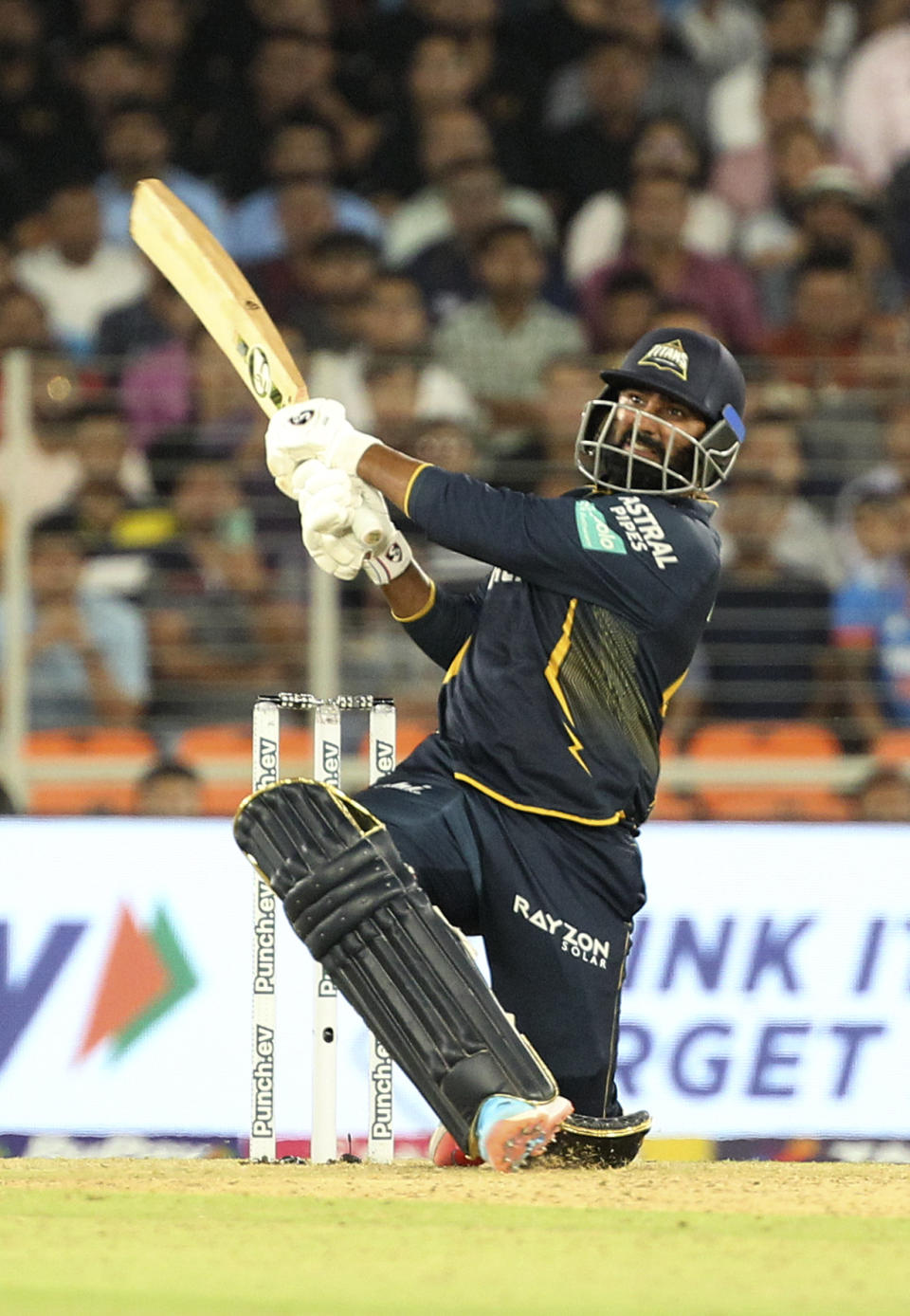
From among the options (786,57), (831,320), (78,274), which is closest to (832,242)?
(831,320)

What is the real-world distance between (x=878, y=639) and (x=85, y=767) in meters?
2.96

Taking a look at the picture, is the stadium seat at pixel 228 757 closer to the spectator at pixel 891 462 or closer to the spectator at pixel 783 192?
the spectator at pixel 891 462

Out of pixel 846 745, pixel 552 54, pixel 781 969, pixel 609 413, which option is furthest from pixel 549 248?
pixel 609 413

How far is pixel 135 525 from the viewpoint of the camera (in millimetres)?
8438

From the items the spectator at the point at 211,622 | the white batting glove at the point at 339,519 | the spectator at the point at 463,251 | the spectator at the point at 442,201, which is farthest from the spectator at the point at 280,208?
the white batting glove at the point at 339,519

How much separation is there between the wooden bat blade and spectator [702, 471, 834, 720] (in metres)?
2.95

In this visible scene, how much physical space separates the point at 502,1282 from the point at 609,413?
2.33 metres

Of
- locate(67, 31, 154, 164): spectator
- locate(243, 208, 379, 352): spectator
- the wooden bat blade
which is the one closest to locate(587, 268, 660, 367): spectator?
locate(243, 208, 379, 352): spectator

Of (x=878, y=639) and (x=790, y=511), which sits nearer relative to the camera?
(x=878, y=639)

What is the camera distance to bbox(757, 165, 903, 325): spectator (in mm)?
9539

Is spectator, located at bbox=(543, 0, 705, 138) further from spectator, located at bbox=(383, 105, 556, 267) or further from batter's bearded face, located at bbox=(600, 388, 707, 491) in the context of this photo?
batter's bearded face, located at bbox=(600, 388, 707, 491)

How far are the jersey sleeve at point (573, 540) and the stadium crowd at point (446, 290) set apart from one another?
2.91 metres

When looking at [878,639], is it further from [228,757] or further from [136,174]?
[136,174]

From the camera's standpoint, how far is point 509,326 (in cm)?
929
